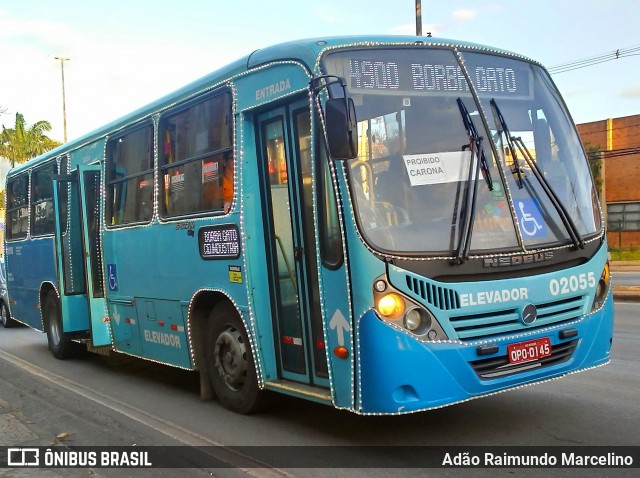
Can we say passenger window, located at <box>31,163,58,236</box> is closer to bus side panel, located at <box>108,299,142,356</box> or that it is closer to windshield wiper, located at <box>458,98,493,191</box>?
bus side panel, located at <box>108,299,142,356</box>

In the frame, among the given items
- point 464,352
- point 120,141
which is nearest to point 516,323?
point 464,352

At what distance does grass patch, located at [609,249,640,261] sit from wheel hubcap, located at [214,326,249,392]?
29852mm

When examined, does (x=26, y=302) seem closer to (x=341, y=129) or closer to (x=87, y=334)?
(x=87, y=334)

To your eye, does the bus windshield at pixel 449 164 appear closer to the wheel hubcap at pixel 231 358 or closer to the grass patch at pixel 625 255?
the wheel hubcap at pixel 231 358

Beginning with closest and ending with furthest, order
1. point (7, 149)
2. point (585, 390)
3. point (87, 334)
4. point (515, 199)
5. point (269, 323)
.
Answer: point (515, 199)
point (269, 323)
point (585, 390)
point (87, 334)
point (7, 149)

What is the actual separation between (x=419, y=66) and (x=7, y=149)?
50.2m

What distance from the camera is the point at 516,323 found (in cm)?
531

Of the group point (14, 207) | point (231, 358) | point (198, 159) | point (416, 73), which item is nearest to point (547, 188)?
point (416, 73)

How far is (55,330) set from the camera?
11500mm

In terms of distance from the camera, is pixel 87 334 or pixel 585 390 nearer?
pixel 585 390

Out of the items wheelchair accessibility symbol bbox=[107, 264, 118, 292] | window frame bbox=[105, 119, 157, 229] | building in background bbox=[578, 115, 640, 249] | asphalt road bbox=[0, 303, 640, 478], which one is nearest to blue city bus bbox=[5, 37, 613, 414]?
asphalt road bbox=[0, 303, 640, 478]

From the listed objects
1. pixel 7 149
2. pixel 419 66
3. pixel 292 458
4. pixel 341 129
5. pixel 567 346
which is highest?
pixel 7 149

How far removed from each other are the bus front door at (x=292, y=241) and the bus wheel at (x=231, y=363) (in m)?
0.56

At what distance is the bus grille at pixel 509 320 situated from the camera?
5121 mm
